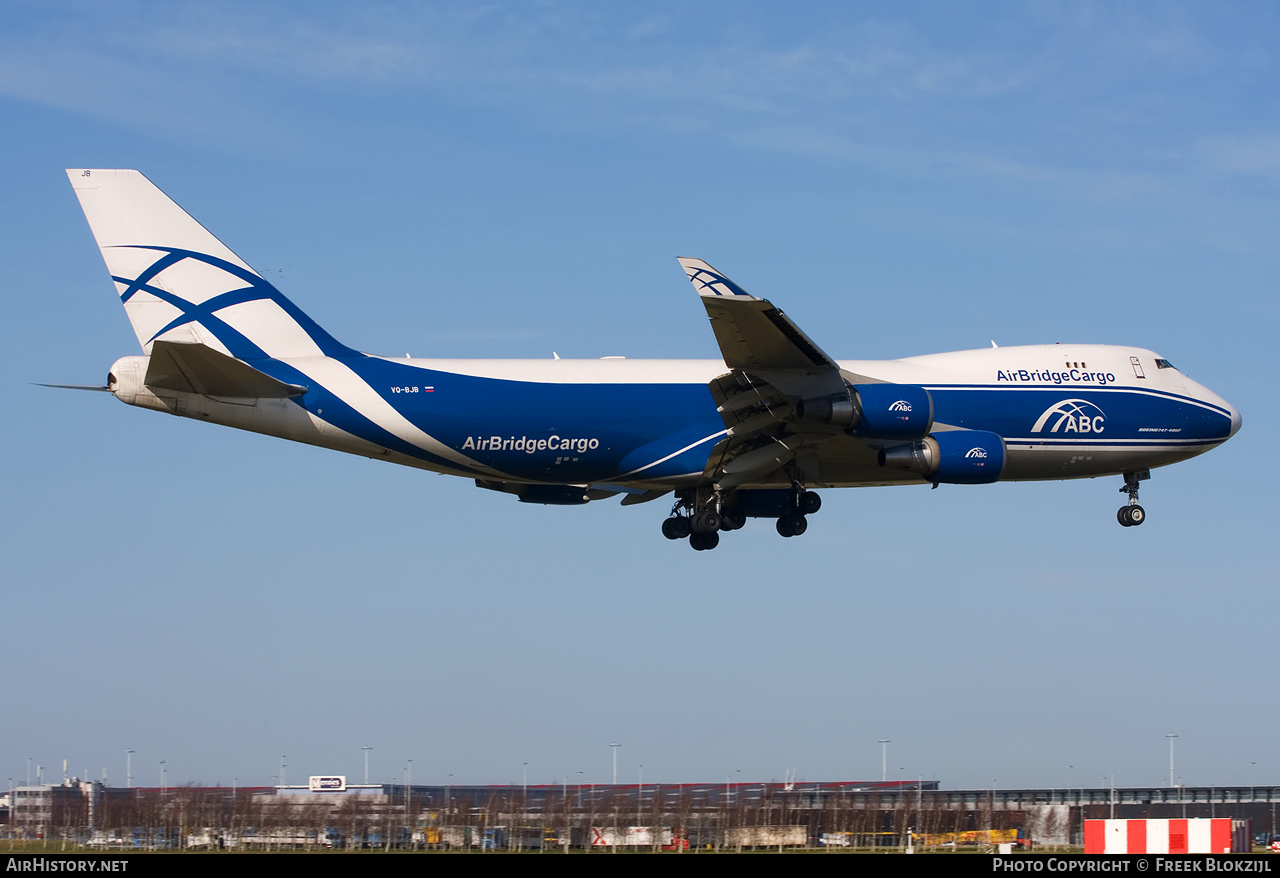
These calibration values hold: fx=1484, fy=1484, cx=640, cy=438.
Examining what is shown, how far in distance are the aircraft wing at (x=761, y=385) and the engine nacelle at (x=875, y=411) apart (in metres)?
0.23

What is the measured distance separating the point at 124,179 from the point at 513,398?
11.3 m

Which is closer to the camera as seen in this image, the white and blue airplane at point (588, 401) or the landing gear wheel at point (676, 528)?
the white and blue airplane at point (588, 401)

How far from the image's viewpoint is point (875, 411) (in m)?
35.8

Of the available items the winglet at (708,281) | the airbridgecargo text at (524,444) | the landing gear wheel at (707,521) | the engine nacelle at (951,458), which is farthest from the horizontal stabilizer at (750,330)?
the landing gear wheel at (707,521)

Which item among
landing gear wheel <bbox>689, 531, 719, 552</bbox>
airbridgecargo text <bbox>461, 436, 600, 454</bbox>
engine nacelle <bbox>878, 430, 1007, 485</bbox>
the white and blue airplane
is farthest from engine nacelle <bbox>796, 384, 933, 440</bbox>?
landing gear wheel <bbox>689, 531, 719, 552</bbox>

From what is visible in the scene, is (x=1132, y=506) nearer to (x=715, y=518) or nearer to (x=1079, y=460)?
(x=1079, y=460)

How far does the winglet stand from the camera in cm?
3325

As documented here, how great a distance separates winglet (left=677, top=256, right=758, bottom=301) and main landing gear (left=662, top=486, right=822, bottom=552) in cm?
757

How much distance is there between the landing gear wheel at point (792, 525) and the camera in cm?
3997

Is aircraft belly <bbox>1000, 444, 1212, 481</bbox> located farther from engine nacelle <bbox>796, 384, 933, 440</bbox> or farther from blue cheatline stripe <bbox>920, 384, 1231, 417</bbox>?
engine nacelle <bbox>796, 384, 933, 440</bbox>

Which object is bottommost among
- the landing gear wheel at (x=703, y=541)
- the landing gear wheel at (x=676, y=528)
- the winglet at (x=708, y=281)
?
the landing gear wheel at (x=703, y=541)

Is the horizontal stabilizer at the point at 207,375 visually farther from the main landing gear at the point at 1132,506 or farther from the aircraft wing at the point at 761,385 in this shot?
the main landing gear at the point at 1132,506
